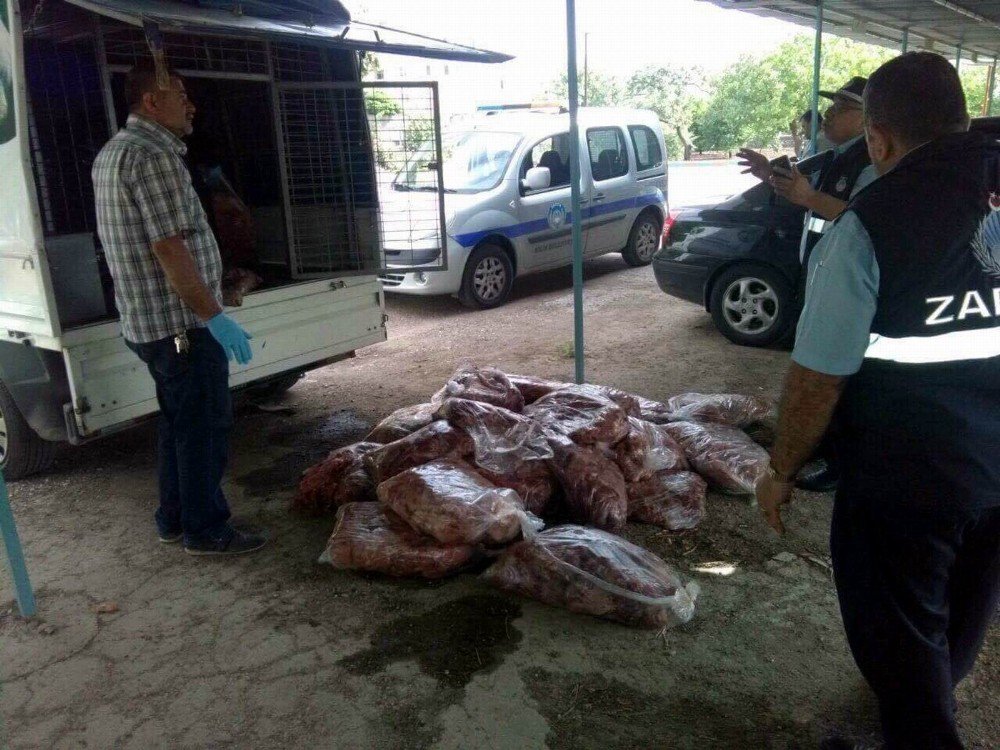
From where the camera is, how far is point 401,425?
4.37m

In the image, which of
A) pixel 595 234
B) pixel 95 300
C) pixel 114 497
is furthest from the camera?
pixel 595 234

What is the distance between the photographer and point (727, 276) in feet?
22.2

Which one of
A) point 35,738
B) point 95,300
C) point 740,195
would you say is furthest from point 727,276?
point 35,738

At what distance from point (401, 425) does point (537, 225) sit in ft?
16.3

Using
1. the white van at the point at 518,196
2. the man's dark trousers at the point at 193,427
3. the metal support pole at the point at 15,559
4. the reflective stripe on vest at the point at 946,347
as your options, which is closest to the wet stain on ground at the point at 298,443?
the man's dark trousers at the point at 193,427

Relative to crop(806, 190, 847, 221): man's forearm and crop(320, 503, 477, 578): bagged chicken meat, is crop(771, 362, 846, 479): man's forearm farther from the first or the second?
crop(806, 190, 847, 221): man's forearm

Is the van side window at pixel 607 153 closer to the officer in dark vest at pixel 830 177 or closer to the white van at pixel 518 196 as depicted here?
the white van at pixel 518 196

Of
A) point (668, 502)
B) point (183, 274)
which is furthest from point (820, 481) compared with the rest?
point (183, 274)

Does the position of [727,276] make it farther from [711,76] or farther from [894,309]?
[711,76]

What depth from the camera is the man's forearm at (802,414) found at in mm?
1954

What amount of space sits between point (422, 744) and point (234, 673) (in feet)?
2.63

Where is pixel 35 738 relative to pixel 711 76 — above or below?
below

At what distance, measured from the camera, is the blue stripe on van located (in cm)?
815

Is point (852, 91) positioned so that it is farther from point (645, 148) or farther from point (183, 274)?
point (645, 148)
